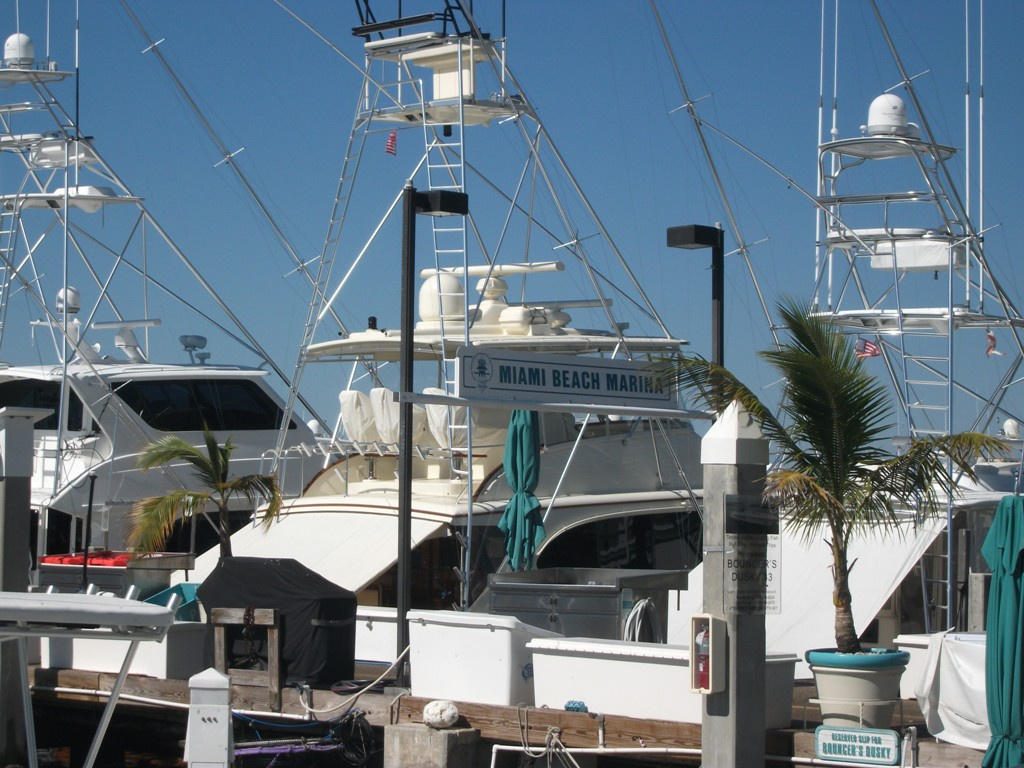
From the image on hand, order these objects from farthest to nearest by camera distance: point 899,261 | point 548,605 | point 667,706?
point 899,261 → point 548,605 → point 667,706

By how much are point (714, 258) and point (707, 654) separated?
508 centimetres

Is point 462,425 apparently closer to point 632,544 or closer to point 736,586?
point 632,544

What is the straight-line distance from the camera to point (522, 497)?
15.3 m

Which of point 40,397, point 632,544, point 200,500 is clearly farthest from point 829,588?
point 40,397

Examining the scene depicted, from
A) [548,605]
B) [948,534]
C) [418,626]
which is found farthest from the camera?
[948,534]

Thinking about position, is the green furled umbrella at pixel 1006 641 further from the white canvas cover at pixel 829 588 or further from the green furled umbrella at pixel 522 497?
the green furled umbrella at pixel 522 497

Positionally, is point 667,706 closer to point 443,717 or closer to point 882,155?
point 443,717

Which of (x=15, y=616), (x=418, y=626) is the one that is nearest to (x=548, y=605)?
(x=418, y=626)

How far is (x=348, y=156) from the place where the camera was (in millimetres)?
17609

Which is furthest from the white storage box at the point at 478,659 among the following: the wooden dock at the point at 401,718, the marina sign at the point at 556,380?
the marina sign at the point at 556,380

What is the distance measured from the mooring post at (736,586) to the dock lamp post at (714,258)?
348 centimetres

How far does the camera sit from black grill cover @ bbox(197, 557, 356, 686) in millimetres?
12523

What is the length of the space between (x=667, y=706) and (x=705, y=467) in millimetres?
1991

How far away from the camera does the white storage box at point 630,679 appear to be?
10461 millimetres
